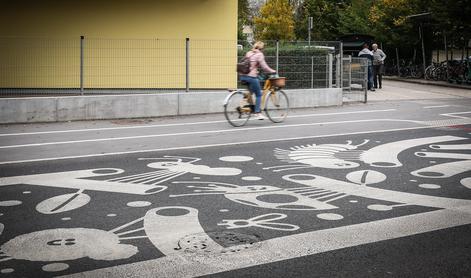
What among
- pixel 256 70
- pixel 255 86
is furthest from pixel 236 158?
Answer: pixel 256 70

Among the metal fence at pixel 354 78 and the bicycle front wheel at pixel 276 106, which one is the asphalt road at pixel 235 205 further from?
the metal fence at pixel 354 78

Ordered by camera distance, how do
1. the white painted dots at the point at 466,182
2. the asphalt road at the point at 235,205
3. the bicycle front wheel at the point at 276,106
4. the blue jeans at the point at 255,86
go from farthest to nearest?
the bicycle front wheel at the point at 276,106 < the blue jeans at the point at 255,86 < the white painted dots at the point at 466,182 < the asphalt road at the point at 235,205

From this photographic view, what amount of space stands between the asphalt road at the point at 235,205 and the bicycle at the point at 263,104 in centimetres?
156

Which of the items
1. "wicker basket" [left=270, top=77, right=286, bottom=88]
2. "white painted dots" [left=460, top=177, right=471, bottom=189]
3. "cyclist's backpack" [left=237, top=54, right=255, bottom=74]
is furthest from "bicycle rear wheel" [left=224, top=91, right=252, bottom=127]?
"white painted dots" [left=460, top=177, right=471, bottom=189]

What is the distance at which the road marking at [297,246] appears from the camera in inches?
182

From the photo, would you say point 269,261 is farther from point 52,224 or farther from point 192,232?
point 52,224

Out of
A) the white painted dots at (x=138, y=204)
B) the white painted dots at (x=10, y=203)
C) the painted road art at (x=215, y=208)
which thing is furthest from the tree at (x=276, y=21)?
the white painted dots at (x=10, y=203)

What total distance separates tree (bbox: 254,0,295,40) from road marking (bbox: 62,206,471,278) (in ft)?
142

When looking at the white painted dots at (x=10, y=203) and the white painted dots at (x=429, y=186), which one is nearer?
the white painted dots at (x=10, y=203)

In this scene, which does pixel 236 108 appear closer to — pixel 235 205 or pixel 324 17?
pixel 235 205


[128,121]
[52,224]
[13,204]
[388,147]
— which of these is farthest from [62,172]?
[128,121]

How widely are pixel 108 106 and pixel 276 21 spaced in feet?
114

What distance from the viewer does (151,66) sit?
18469 mm

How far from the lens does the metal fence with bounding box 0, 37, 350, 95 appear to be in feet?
56.6
